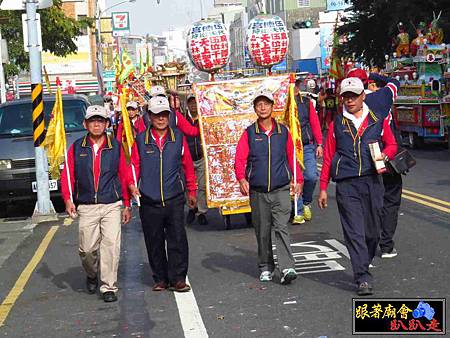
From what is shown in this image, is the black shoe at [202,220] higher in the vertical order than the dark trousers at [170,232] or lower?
lower

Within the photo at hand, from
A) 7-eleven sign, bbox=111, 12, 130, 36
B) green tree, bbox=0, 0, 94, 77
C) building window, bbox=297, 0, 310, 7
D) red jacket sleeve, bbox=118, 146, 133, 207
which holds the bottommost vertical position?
red jacket sleeve, bbox=118, 146, 133, 207

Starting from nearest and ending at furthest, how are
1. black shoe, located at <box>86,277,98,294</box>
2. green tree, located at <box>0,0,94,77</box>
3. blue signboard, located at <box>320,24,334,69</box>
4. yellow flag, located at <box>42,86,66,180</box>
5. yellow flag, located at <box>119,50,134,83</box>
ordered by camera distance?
black shoe, located at <box>86,277,98,294</box> < yellow flag, located at <box>42,86,66,180</box> < green tree, located at <box>0,0,94,77</box> < yellow flag, located at <box>119,50,134,83</box> < blue signboard, located at <box>320,24,334,69</box>

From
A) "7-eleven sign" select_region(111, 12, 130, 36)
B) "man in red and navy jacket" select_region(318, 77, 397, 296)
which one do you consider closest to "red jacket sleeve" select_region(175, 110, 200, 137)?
"man in red and navy jacket" select_region(318, 77, 397, 296)

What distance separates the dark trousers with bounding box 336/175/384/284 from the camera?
8039 millimetres

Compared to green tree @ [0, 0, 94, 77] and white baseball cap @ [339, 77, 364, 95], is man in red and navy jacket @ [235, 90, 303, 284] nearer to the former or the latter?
Answer: white baseball cap @ [339, 77, 364, 95]

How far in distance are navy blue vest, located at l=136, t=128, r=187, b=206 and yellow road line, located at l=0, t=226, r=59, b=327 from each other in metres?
1.68

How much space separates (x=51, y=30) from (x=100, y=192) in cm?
1730

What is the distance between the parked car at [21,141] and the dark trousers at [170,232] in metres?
6.97

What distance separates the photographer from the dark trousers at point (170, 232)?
8586mm

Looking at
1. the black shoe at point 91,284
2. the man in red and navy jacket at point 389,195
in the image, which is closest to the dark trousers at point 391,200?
the man in red and navy jacket at point 389,195

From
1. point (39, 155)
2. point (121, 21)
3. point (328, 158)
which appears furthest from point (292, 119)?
point (121, 21)

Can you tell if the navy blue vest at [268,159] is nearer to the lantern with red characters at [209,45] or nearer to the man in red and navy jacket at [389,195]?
the man in red and navy jacket at [389,195]

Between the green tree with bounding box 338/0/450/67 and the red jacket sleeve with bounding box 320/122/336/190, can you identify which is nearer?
the red jacket sleeve with bounding box 320/122/336/190

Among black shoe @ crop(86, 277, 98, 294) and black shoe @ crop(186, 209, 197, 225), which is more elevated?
black shoe @ crop(86, 277, 98, 294)
